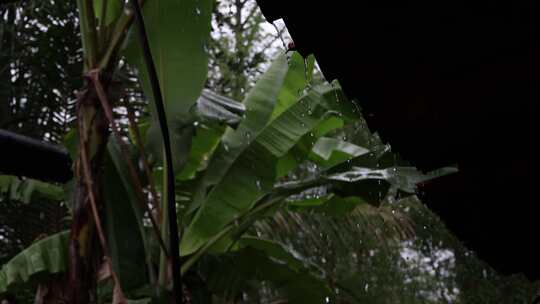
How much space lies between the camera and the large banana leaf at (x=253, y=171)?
9.81 ft

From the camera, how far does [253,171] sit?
300 cm

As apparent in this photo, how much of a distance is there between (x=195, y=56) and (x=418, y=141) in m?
1.88

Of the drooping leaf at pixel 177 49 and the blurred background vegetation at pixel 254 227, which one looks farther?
the blurred background vegetation at pixel 254 227

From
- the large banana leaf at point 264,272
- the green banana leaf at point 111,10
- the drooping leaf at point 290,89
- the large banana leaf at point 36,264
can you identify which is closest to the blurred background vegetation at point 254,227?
the large banana leaf at point 264,272

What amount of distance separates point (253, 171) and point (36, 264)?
101 centimetres

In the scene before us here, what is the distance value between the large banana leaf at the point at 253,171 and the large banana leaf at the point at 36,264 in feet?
1.88

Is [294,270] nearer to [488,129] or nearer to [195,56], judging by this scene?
[195,56]

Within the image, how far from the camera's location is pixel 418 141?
1.04 meters

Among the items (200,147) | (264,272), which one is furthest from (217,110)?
(264,272)

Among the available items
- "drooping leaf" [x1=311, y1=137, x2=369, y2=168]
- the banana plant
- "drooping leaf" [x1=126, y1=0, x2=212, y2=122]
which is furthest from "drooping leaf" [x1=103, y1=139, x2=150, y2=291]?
"drooping leaf" [x1=311, y1=137, x2=369, y2=168]

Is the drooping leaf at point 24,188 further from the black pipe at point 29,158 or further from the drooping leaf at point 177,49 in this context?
the black pipe at point 29,158

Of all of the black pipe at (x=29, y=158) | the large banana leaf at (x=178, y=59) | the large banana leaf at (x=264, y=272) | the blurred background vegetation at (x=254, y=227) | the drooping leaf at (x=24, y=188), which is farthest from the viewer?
the blurred background vegetation at (x=254, y=227)

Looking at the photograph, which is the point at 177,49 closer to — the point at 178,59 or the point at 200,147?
the point at 178,59

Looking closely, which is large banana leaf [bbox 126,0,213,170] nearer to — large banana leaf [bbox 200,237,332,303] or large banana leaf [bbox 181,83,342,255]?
large banana leaf [bbox 181,83,342,255]
